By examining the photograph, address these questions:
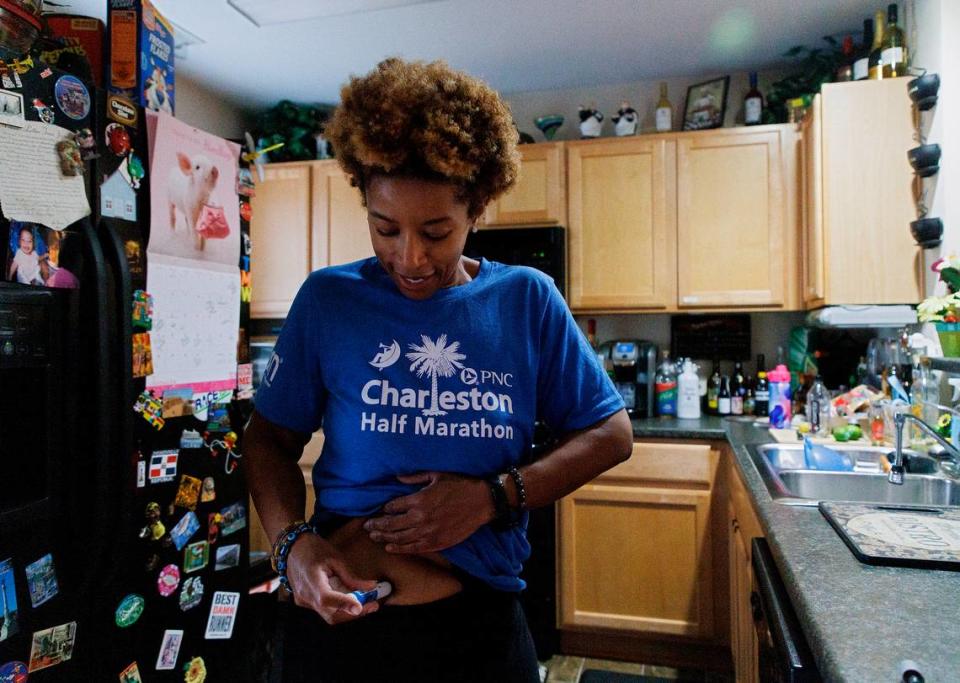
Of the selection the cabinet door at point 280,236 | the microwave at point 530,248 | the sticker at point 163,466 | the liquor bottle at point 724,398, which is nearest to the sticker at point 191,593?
the sticker at point 163,466

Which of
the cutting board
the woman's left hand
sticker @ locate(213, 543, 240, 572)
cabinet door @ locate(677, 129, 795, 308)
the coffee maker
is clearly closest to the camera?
the woman's left hand

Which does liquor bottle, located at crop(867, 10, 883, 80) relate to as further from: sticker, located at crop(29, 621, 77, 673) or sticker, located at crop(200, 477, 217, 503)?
sticker, located at crop(29, 621, 77, 673)

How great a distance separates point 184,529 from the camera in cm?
153

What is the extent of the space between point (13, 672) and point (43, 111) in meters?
0.97

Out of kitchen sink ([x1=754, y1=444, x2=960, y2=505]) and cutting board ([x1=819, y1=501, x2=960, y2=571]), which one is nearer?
cutting board ([x1=819, y1=501, x2=960, y2=571])

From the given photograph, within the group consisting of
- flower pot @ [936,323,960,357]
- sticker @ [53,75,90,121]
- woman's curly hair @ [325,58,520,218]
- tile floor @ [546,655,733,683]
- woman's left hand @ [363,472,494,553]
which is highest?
sticker @ [53,75,90,121]

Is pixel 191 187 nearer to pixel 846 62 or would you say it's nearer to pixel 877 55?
pixel 877 55

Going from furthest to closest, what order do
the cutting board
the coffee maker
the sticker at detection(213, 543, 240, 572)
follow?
1. the coffee maker
2. the sticker at detection(213, 543, 240, 572)
3. the cutting board

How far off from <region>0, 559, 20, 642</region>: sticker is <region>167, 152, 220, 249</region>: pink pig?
76cm

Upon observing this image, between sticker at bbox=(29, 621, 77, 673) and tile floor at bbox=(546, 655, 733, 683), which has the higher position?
sticker at bbox=(29, 621, 77, 673)

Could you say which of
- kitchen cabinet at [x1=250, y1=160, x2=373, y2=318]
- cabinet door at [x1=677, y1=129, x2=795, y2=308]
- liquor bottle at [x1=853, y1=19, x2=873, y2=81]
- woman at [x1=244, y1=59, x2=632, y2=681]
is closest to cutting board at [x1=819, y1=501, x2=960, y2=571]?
woman at [x1=244, y1=59, x2=632, y2=681]

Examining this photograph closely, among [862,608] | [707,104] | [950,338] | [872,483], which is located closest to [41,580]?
[862,608]

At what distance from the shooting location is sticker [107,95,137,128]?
133 centimetres

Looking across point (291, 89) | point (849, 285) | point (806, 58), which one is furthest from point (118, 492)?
point (806, 58)
